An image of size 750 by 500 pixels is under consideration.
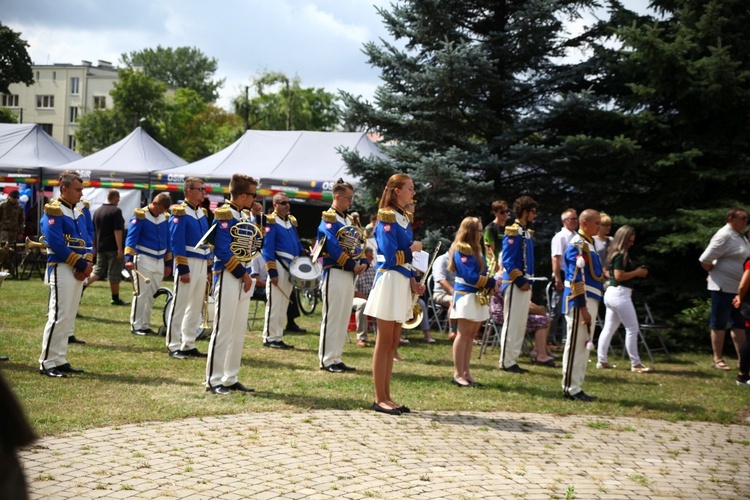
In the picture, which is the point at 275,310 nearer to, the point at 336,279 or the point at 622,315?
the point at 336,279

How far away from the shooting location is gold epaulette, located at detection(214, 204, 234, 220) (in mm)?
8430

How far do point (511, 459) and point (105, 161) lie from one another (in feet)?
72.7

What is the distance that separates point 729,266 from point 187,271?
786 cm

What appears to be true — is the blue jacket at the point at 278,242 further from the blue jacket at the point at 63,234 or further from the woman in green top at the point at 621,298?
the woman in green top at the point at 621,298

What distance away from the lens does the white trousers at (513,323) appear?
11.4 m

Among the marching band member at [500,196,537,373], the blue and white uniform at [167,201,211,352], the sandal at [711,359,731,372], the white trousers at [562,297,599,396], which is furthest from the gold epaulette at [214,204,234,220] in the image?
the sandal at [711,359,731,372]

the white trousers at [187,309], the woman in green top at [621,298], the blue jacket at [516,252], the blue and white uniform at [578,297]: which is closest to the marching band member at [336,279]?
the white trousers at [187,309]

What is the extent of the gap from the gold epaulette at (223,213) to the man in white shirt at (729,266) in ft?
24.4

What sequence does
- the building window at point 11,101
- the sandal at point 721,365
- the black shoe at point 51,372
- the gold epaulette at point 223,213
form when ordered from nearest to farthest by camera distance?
1. the gold epaulette at point 223,213
2. the black shoe at point 51,372
3. the sandal at point 721,365
4. the building window at point 11,101

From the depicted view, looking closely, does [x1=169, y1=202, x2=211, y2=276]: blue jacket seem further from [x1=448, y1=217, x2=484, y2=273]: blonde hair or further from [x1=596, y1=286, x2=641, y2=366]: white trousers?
[x1=596, y1=286, x2=641, y2=366]: white trousers

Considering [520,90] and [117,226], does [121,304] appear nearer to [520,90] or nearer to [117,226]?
[117,226]

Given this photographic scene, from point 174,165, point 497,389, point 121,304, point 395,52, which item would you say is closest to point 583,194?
point 395,52

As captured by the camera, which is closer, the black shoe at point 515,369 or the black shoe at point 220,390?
the black shoe at point 220,390

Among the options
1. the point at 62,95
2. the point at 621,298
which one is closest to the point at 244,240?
the point at 621,298
